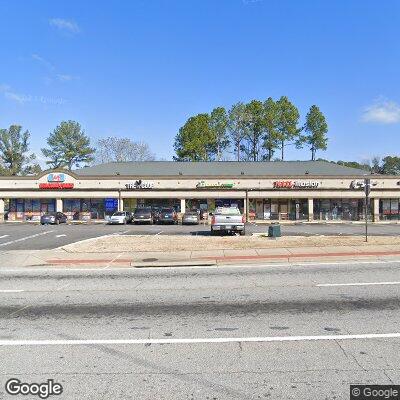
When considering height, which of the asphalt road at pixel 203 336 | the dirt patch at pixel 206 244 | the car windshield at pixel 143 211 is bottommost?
the asphalt road at pixel 203 336

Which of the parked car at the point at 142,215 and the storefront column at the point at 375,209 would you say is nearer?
the parked car at the point at 142,215

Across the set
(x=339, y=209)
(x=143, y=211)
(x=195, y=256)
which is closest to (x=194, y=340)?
(x=195, y=256)

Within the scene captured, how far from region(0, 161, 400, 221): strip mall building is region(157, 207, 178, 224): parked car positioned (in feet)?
24.0

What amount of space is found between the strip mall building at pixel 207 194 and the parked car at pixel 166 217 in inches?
287

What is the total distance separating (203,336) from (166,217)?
33.7 metres

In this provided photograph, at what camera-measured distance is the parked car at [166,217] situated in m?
39.8

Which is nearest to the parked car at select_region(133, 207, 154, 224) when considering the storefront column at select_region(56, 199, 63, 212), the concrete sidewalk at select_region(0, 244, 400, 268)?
the storefront column at select_region(56, 199, 63, 212)

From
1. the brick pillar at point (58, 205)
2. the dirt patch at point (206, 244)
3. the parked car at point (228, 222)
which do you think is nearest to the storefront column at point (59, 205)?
the brick pillar at point (58, 205)

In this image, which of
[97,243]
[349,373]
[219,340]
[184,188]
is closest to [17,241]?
[97,243]

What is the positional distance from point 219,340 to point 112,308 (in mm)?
2935

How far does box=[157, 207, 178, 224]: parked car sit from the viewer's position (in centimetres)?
3983

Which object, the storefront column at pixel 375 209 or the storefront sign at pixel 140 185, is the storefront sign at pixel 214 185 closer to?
the storefront sign at pixel 140 185

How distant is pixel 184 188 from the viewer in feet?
157

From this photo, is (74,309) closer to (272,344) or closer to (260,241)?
(272,344)
